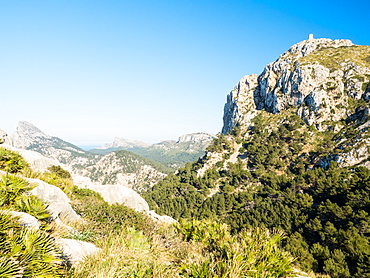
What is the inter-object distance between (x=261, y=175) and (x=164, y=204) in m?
37.2

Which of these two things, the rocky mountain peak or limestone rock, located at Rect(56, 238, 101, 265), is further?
the rocky mountain peak

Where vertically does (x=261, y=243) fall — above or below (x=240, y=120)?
below

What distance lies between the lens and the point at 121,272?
4.45 metres

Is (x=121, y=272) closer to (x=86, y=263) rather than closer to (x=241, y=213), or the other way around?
(x=86, y=263)

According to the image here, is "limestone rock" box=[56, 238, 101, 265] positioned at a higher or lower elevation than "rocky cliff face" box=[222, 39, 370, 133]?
lower

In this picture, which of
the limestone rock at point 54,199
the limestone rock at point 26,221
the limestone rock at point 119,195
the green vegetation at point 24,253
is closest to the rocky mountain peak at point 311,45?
the limestone rock at point 119,195

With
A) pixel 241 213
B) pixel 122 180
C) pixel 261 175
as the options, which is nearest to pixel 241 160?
pixel 261 175

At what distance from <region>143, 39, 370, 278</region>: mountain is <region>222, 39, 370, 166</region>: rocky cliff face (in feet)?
1.26

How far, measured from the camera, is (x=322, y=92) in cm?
7956

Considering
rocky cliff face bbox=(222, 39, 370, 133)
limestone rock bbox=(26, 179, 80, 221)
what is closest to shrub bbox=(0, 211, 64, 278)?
limestone rock bbox=(26, 179, 80, 221)

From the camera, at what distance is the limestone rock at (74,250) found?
449 cm

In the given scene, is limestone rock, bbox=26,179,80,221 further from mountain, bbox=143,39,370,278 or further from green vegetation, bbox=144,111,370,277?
mountain, bbox=143,39,370,278

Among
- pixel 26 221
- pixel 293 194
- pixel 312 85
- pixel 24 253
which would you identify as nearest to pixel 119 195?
pixel 26 221

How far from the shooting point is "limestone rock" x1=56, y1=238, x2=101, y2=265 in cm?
449
